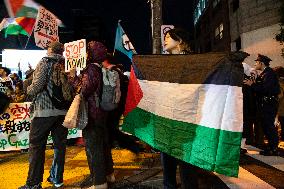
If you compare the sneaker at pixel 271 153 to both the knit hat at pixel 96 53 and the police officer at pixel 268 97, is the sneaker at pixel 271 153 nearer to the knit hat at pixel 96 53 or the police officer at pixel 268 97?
the police officer at pixel 268 97

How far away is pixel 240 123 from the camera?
342 centimetres

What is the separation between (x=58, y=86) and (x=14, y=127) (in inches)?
161

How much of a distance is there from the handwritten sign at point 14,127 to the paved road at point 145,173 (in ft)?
1.25

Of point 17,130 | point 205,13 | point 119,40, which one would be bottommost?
point 17,130

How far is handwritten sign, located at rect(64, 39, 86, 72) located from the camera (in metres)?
6.71

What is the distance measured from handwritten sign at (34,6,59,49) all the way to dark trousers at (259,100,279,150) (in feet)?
17.2

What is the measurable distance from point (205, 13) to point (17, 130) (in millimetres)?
36649

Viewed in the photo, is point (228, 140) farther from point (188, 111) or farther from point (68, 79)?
point (68, 79)

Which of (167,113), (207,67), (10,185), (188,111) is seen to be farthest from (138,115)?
(10,185)

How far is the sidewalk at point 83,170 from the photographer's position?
554 centimetres

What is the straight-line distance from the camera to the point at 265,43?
17.3m

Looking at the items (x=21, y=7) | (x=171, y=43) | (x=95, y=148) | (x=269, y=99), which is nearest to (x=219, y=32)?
(x=21, y=7)

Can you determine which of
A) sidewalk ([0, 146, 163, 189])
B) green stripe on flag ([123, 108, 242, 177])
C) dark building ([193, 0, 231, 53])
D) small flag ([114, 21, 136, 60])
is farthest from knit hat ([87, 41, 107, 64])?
dark building ([193, 0, 231, 53])

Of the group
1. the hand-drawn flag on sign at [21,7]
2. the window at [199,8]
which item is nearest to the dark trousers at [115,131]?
the hand-drawn flag on sign at [21,7]
